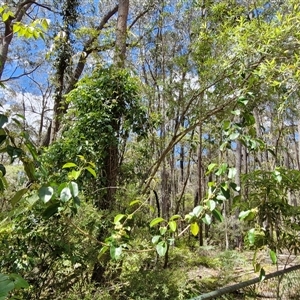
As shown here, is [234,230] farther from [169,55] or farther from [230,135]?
[230,135]

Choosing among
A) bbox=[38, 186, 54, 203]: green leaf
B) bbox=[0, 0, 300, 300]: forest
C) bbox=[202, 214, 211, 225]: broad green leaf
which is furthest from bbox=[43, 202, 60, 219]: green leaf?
bbox=[202, 214, 211, 225]: broad green leaf

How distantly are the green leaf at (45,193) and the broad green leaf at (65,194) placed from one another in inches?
4.4

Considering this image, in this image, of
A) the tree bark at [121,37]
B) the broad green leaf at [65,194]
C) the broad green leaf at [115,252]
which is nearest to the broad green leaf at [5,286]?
the broad green leaf at [65,194]

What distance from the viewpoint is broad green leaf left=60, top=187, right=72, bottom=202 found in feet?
2.84

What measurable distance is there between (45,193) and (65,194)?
135mm

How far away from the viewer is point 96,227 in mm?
2480

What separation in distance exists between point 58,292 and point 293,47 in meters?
2.71

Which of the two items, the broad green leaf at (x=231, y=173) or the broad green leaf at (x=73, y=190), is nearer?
the broad green leaf at (x=73, y=190)

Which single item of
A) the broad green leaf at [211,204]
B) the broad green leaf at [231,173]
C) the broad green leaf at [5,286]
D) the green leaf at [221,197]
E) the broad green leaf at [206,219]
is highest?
the broad green leaf at [231,173]

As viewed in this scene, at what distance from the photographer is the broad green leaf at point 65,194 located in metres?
0.87

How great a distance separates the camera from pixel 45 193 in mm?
741

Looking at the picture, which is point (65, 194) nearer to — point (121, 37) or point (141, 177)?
point (141, 177)

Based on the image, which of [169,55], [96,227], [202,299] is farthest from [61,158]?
[169,55]

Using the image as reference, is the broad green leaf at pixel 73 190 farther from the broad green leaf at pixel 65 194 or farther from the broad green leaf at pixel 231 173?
the broad green leaf at pixel 231 173
